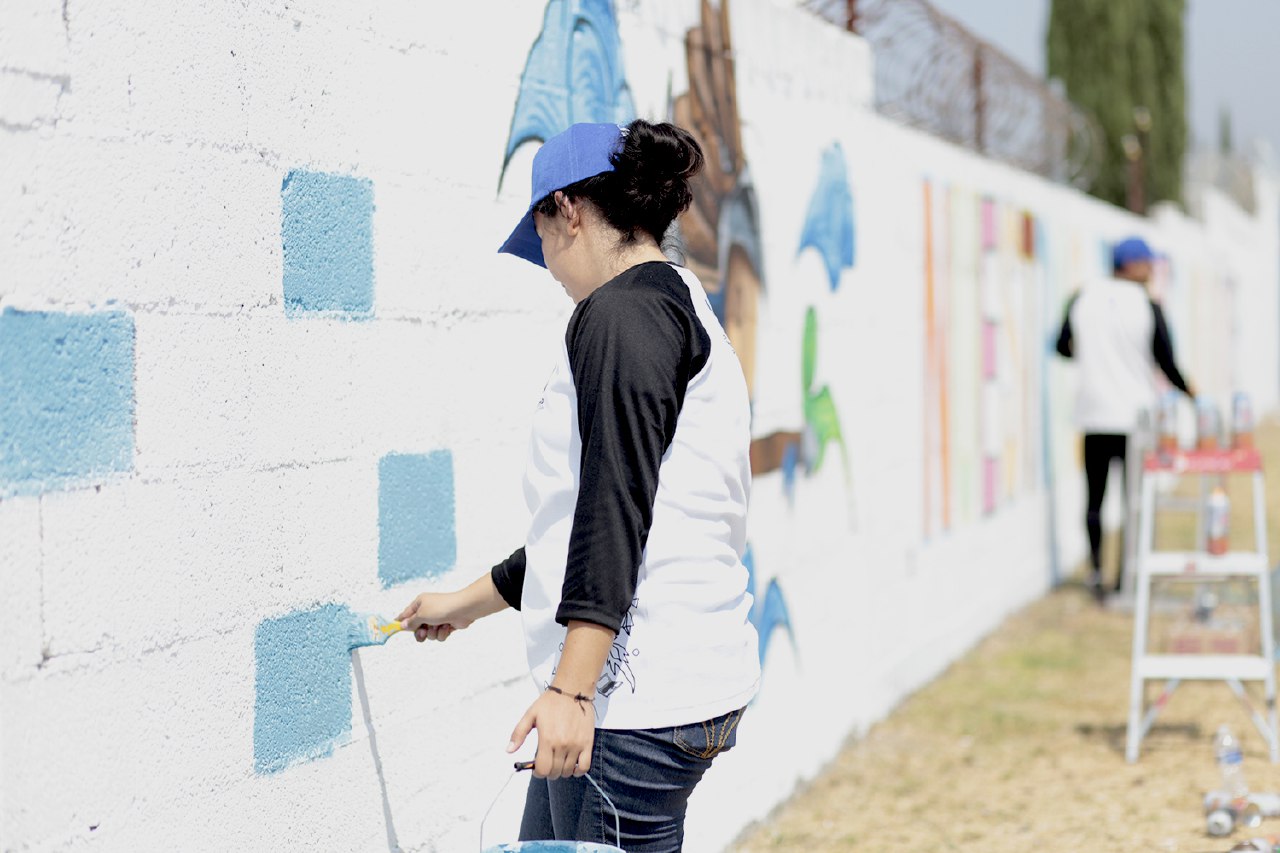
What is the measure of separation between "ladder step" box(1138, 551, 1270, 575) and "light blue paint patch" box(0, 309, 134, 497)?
161 inches

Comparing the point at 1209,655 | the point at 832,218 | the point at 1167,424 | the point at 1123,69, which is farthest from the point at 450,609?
the point at 1123,69

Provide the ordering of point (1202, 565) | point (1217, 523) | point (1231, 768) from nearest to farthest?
point (1231, 768) < point (1202, 565) < point (1217, 523)

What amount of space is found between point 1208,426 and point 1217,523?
1.45 feet

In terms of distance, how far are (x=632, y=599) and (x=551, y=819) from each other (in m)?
0.46

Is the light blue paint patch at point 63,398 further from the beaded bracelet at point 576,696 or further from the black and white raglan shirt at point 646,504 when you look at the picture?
the beaded bracelet at point 576,696

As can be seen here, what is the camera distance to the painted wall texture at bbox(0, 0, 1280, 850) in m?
2.12

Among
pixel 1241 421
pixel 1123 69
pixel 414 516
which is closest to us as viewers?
pixel 414 516

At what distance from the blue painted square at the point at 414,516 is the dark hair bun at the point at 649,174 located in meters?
0.89

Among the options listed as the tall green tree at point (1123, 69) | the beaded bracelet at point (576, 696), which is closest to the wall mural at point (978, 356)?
the beaded bracelet at point (576, 696)

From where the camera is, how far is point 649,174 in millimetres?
2229

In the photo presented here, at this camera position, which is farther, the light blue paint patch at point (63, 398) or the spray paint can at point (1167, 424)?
the spray paint can at point (1167, 424)

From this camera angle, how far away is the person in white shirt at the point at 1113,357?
8.48 m

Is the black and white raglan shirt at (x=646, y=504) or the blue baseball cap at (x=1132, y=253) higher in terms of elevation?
the blue baseball cap at (x=1132, y=253)

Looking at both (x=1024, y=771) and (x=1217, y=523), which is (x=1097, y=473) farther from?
(x=1024, y=771)
